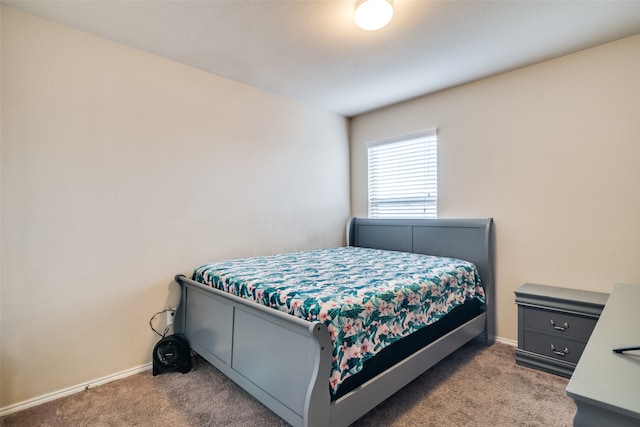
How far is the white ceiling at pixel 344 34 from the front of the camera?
192 cm

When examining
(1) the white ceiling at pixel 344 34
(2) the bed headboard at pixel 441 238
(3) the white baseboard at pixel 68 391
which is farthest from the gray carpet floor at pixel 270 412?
(1) the white ceiling at pixel 344 34

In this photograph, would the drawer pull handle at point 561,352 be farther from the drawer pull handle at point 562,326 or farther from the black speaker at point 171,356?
the black speaker at point 171,356

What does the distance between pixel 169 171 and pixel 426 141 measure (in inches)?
101

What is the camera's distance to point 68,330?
2.08m

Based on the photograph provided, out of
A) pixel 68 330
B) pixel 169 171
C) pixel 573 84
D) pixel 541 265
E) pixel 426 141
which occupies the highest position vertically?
pixel 573 84

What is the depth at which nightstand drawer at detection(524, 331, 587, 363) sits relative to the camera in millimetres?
2191

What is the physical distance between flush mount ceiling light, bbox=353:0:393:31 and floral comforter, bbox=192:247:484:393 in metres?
1.59

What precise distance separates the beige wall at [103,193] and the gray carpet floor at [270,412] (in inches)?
9.4

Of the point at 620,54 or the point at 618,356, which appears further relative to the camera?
the point at 620,54

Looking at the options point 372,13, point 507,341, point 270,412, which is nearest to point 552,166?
point 507,341

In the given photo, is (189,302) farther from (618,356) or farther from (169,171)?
(618,356)

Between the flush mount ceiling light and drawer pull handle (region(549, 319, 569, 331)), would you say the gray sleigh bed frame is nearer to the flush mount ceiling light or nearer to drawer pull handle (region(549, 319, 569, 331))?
drawer pull handle (region(549, 319, 569, 331))

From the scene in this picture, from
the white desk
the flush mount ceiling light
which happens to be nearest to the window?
the flush mount ceiling light

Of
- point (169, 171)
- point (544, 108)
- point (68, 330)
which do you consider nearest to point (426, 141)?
point (544, 108)
